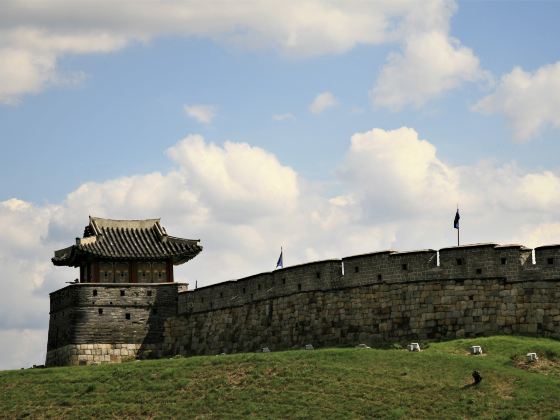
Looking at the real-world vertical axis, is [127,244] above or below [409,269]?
above

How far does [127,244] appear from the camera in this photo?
3039 inches

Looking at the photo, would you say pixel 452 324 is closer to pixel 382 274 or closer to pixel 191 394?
pixel 382 274

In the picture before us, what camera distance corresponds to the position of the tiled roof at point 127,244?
76.1 metres

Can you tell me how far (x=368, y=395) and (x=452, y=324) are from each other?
372 inches

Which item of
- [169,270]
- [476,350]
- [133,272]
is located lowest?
[476,350]

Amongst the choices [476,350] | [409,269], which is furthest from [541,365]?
[409,269]

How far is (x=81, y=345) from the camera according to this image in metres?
72.4

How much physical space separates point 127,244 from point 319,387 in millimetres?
26946

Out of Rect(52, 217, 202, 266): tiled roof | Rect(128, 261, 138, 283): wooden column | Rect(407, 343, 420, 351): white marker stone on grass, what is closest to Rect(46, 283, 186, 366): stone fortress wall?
Rect(128, 261, 138, 283): wooden column

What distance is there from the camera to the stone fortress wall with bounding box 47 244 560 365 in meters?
58.5

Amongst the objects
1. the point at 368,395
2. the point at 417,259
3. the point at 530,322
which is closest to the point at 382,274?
the point at 417,259

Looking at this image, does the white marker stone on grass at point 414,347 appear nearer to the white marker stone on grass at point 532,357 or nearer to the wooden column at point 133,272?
the white marker stone on grass at point 532,357

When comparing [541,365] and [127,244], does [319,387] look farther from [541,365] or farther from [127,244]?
[127,244]

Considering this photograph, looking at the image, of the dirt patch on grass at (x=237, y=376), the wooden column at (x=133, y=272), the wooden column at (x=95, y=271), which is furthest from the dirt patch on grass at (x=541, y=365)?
the wooden column at (x=95, y=271)
